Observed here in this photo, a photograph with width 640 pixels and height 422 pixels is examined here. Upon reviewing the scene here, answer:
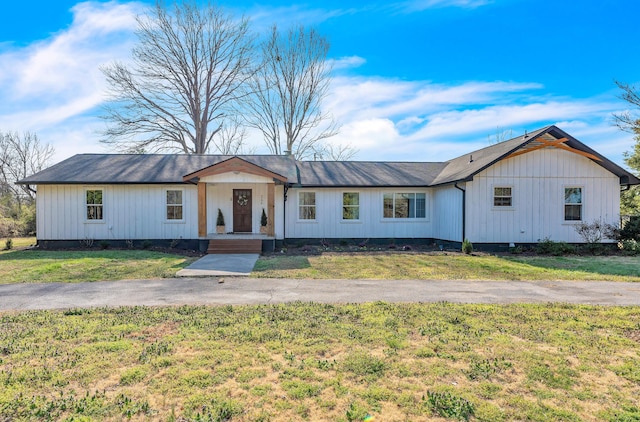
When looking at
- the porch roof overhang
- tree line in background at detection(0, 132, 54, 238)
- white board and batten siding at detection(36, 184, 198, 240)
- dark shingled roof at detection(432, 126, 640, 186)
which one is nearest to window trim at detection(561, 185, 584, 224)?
dark shingled roof at detection(432, 126, 640, 186)

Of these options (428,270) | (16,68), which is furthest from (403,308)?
(16,68)

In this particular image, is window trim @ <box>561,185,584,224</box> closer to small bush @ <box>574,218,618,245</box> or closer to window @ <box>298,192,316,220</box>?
small bush @ <box>574,218,618,245</box>

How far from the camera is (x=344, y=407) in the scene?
10.6 ft

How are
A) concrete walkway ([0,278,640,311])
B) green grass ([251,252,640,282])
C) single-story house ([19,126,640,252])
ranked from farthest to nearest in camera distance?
single-story house ([19,126,640,252]) < green grass ([251,252,640,282]) < concrete walkway ([0,278,640,311])

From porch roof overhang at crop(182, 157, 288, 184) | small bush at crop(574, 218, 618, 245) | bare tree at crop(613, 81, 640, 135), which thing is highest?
bare tree at crop(613, 81, 640, 135)

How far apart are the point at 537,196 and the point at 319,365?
14890 mm

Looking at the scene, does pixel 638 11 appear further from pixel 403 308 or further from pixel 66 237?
pixel 66 237

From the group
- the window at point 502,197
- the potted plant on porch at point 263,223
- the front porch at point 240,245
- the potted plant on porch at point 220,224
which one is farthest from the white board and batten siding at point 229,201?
the window at point 502,197

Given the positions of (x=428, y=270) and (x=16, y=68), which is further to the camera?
(x=16, y=68)

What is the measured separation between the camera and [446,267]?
445 inches

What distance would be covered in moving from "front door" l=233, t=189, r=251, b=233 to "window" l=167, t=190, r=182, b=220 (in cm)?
240

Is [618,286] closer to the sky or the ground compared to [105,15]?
closer to the ground

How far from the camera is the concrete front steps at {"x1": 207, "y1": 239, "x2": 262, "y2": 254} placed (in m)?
14.5

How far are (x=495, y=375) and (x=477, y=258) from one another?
10243 mm
